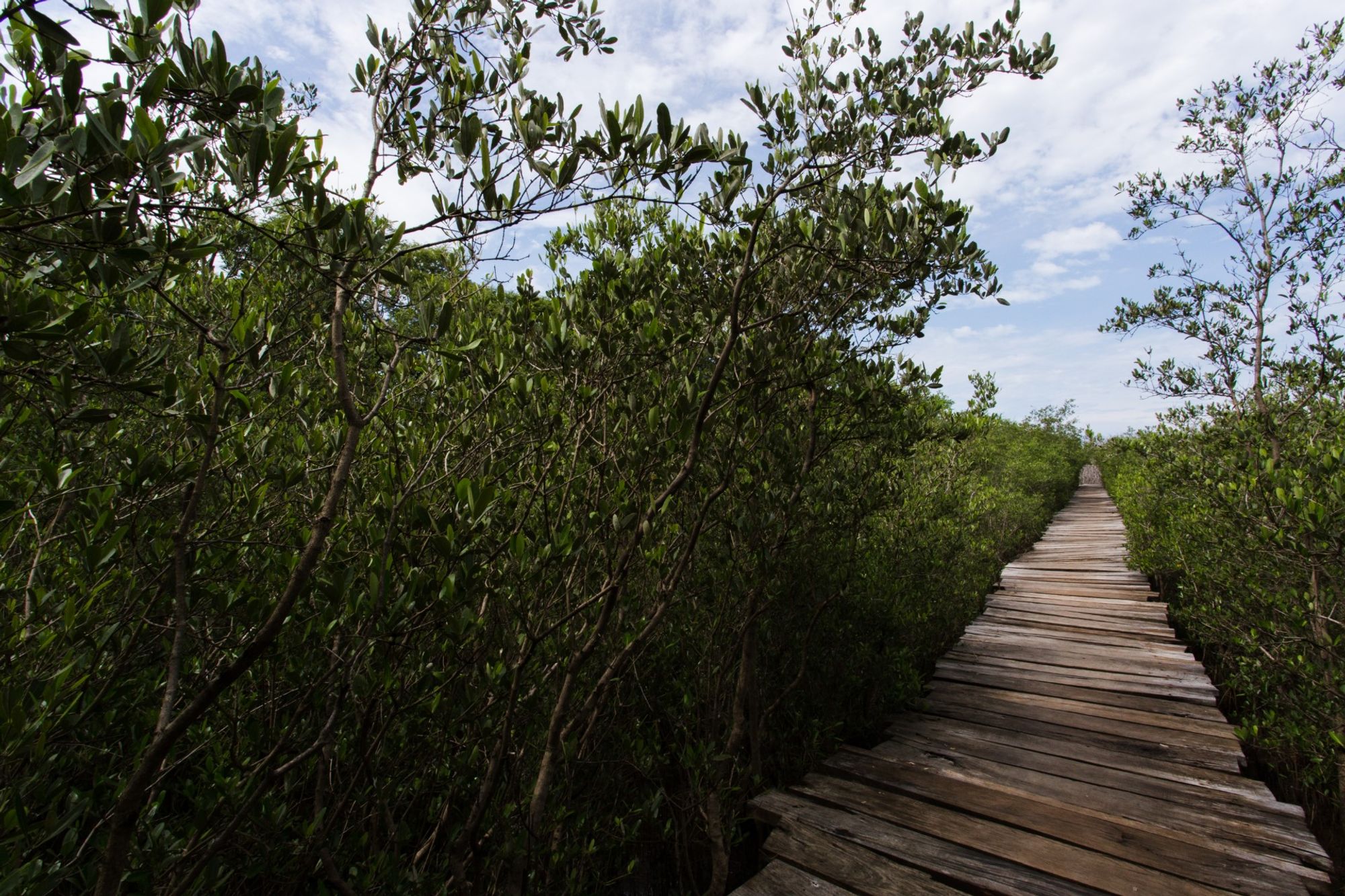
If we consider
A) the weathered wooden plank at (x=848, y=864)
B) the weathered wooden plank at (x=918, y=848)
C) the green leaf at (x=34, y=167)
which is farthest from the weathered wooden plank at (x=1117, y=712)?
the green leaf at (x=34, y=167)

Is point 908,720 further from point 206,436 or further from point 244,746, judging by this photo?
point 206,436

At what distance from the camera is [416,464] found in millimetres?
2158

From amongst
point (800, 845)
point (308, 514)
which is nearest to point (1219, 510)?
point (800, 845)

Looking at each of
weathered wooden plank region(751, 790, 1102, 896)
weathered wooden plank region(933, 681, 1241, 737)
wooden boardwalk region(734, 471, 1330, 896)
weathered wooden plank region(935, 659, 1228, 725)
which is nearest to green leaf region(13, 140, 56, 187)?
wooden boardwalk region(734, 471, 1330, 896)

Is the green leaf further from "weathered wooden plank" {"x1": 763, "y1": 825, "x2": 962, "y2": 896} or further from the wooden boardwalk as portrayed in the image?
"weathered wooden plank" {"x1": 763, "y1": 825, "x2": 962, "y2": 896}

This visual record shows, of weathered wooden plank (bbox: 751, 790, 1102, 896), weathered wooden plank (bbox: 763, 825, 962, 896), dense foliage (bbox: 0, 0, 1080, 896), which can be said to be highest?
dense foliage (bbox: 0, 0, 1080, 896)

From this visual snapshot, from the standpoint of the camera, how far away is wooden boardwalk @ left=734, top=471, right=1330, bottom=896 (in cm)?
288

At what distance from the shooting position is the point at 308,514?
2.20m

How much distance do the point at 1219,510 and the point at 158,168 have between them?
5776 mm

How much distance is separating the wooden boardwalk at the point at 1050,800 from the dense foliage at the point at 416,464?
0.59 metres

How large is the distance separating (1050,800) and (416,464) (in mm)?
3830

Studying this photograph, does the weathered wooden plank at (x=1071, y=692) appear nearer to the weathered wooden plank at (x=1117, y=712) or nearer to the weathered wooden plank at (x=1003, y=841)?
the weathered wooden plank at (x=1117, y=712)

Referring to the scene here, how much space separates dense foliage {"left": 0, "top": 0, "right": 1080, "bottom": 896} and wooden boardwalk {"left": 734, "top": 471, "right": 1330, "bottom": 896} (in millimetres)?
589

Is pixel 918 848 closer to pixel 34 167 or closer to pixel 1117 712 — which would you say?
pixel 1117 712
